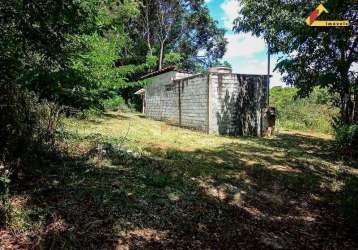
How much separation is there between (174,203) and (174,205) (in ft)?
0.25

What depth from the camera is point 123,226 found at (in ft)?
14.3

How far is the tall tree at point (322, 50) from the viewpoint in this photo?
10.4 meters

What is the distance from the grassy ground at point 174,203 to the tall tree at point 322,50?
12.1 ft

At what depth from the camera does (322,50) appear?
489 inches

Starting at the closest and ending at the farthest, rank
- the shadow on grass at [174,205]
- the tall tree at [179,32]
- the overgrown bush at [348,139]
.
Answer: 1. the shadow on grass at [174,205]
2. the overgrown bush at [348,139]
3. the tall tree at [179,32]

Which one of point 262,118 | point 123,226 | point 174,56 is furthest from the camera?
point 174,56

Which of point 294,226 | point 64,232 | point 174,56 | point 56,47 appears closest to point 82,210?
point 64,232

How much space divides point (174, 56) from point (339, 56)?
21.8 m

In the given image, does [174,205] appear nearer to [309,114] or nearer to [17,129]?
[17,129]

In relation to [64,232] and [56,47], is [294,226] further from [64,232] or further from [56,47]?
[56,47]

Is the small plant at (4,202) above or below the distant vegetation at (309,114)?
below

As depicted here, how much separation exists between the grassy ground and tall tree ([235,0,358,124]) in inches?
146

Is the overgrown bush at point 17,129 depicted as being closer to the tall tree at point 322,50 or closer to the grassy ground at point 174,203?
the grassy ground at point 174,203

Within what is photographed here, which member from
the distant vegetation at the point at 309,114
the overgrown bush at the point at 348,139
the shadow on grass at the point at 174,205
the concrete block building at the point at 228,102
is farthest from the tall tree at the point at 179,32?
the shadow on grass at the point at 174,205
